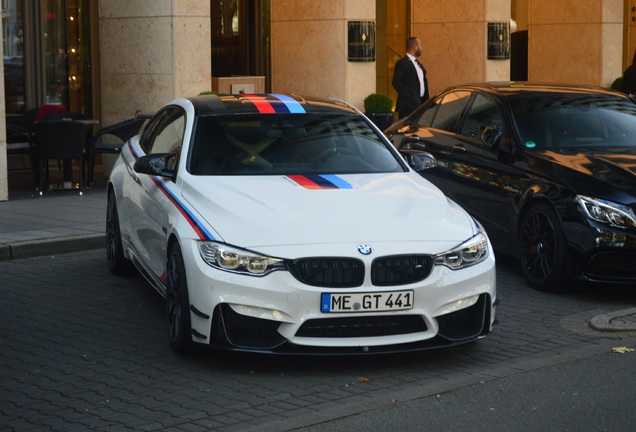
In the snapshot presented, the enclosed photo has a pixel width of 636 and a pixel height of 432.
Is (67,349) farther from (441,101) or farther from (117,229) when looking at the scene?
(441,101)

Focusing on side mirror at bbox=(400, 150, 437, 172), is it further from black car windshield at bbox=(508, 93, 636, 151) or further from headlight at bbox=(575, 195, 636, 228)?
black car windshield at bbox=(508, 93, 636, 151)

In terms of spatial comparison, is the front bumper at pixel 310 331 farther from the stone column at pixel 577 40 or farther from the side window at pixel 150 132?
the stone column at pixel 577 40

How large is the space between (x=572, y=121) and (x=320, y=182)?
3400 mm

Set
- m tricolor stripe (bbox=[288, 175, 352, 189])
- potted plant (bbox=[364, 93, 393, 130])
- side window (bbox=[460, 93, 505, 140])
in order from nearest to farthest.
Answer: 1. m tricolor stripe (bbox=[288, 175, 352, 189])
2. side window (bbox=[460, 93, 505, 140])
3. potted plant (bbox=[364, 93, 393, 130])

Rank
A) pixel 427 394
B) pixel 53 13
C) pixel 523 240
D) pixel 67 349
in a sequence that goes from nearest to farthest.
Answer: pixel 427 394, pixel 67 349, pixel 523 240, pixel 53 13

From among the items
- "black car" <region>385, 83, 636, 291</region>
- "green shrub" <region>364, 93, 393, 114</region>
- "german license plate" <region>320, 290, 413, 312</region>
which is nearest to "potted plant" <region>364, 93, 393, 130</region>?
"green shrub" <region>364, 93, 393, 114</region>

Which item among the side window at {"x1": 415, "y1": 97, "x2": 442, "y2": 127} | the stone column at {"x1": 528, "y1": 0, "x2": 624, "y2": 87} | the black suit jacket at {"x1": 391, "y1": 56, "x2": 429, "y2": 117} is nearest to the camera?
the side window at {"x1": 415, "y1": 97, "x2": 442, "y2": 127}

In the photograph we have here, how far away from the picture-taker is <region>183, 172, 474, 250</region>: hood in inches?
259

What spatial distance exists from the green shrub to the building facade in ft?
0.54

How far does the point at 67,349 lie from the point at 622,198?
4.18 meters

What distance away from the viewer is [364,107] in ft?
62.2

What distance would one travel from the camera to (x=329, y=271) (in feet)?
21.0

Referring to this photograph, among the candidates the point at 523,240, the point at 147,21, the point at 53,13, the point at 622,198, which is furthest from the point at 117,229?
the point at 53,13

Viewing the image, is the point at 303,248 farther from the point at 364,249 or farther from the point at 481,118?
the point at 481,118
